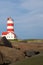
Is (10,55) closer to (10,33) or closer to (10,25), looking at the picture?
(10,33)

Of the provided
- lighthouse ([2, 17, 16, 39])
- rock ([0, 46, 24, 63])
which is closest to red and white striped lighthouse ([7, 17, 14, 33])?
lighthouse ([2, 17, 16, 39])

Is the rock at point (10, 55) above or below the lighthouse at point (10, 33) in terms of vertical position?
below

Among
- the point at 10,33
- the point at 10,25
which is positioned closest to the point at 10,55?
the point at 10,33

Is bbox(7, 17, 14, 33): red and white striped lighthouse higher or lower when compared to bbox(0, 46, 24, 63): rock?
higher

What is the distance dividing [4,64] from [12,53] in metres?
1.67

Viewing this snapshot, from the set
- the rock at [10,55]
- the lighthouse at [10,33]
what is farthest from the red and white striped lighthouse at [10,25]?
the rock at [10,55]

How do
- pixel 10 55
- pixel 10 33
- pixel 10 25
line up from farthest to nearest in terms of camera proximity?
1. pixel 10 25
2. pixel 10 33
3. pixel 10 55

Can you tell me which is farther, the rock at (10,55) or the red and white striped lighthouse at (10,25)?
the red and white striped lighthouse at (10,25)

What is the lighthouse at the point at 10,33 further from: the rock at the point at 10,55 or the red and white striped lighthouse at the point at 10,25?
the rock at the point at 10,55

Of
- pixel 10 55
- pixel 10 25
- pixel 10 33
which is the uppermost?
pixel 10 25

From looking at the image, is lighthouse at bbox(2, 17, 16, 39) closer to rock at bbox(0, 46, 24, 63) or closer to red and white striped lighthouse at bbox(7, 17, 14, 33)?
red and white striped lighthouse at bbox(7, 17, 14, 33)

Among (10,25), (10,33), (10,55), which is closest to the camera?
(10,55)

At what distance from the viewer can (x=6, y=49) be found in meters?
18.4

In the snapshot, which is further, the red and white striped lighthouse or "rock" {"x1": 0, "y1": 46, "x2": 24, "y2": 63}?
the red and white striped lighthouse
